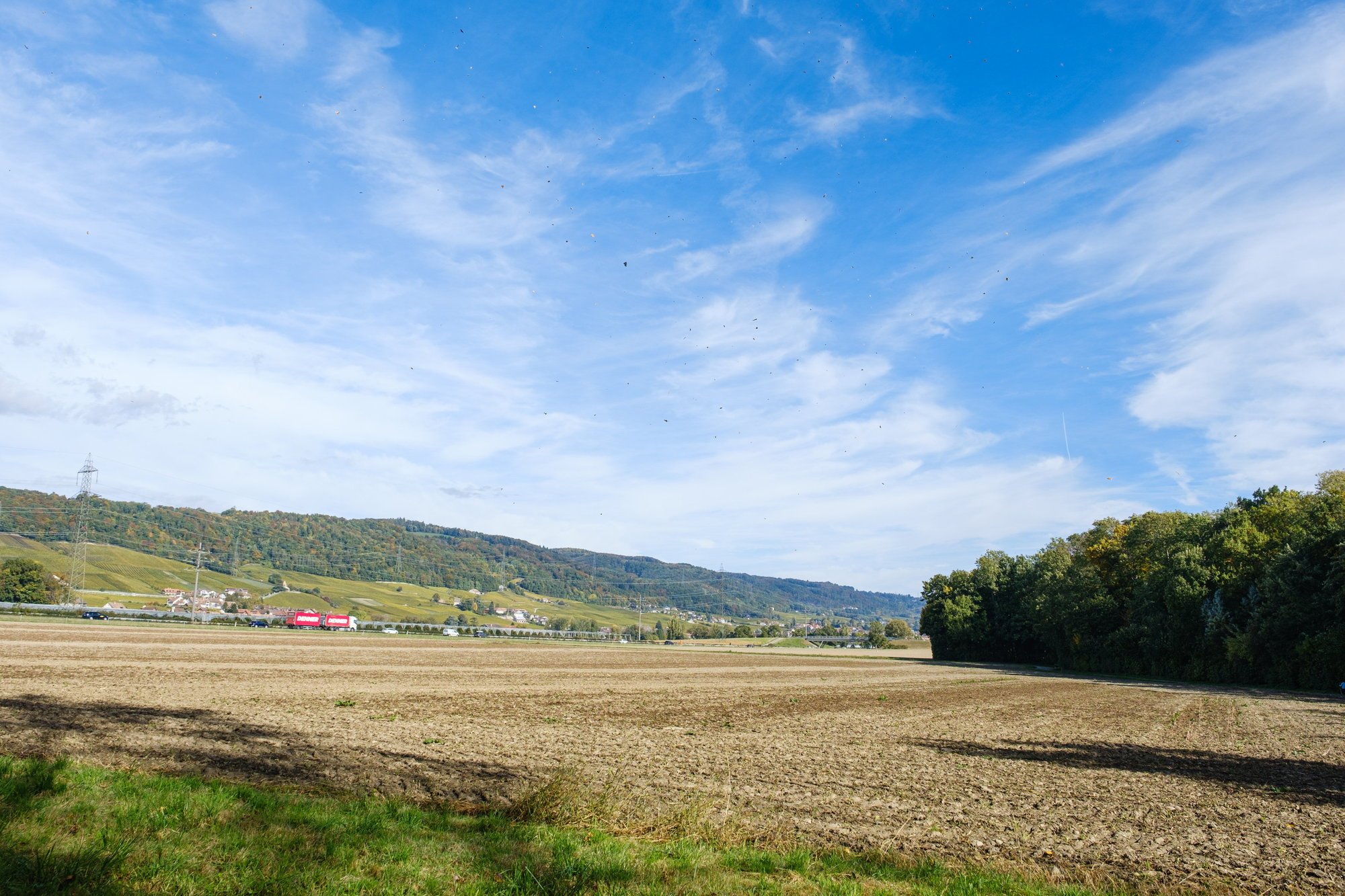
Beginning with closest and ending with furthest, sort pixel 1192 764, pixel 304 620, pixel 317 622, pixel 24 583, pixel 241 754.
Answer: pixel 241 754, pixel 1192 764, pixel 24 583, pixel 304 620, pixel 317 622

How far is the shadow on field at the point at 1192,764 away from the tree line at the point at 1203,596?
47.0 metres

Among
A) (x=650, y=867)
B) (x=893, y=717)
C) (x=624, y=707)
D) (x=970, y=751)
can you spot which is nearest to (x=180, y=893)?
(x=650, y=867)

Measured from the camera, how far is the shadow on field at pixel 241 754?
44.5 feet

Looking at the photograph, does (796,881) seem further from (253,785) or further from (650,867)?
(253,785)

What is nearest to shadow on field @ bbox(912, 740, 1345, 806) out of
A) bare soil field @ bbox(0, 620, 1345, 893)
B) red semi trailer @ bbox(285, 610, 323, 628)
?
bare soil field @ bbox(0, 620, 1345, 893)

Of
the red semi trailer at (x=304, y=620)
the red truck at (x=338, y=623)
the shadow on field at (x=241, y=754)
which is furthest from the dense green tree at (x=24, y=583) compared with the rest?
the shadow on field at (x=241, y=754)

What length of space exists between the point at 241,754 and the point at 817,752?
14.2 meters

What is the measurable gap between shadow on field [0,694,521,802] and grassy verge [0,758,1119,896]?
1.90m

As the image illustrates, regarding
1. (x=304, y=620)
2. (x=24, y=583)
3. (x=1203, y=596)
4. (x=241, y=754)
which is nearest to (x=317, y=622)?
(x=304, y=620)

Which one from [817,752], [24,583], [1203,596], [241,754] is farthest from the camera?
[24,583]

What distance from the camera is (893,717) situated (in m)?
32.8

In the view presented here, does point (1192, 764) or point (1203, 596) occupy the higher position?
point (1203, 596)

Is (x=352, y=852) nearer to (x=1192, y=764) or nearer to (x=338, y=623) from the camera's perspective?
(x=1192, y=764)

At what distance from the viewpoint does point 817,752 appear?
2123 cm
